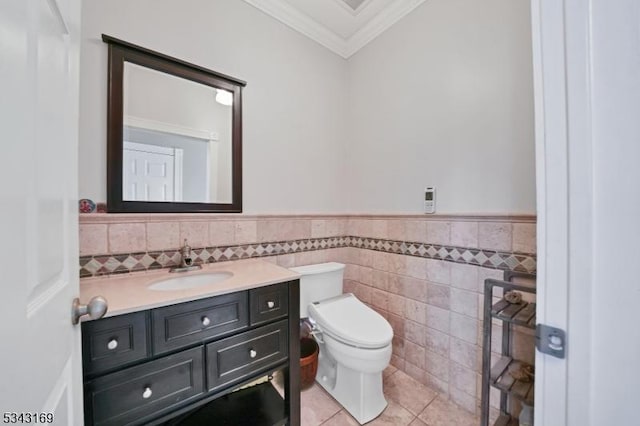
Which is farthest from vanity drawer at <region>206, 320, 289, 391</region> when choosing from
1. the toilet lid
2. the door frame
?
the door frame

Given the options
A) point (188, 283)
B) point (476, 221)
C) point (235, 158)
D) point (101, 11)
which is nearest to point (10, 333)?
point (188, 283)

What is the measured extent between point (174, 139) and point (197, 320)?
986mm

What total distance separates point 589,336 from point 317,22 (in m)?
2.31

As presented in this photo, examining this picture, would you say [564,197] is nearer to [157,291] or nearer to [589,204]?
[589,204]

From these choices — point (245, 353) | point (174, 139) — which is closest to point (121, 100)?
point (174, 139)

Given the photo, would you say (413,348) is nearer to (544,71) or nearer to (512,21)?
(544,71)

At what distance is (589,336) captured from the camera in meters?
0.47

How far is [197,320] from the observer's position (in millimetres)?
983

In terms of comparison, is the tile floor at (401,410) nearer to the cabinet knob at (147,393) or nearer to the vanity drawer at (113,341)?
the cabinet knob at (147,393)

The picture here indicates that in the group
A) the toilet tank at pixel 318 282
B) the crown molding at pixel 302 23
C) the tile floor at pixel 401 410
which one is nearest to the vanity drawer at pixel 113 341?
the toilet tank at pixel 318 282

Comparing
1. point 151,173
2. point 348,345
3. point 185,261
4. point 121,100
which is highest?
point 121,100

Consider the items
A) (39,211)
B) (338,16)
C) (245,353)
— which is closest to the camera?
(39,211)

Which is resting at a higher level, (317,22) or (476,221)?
(317,22)

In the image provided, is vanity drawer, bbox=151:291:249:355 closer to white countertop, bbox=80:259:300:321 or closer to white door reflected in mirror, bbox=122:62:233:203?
white countertop, bbox=80:259:300:321
